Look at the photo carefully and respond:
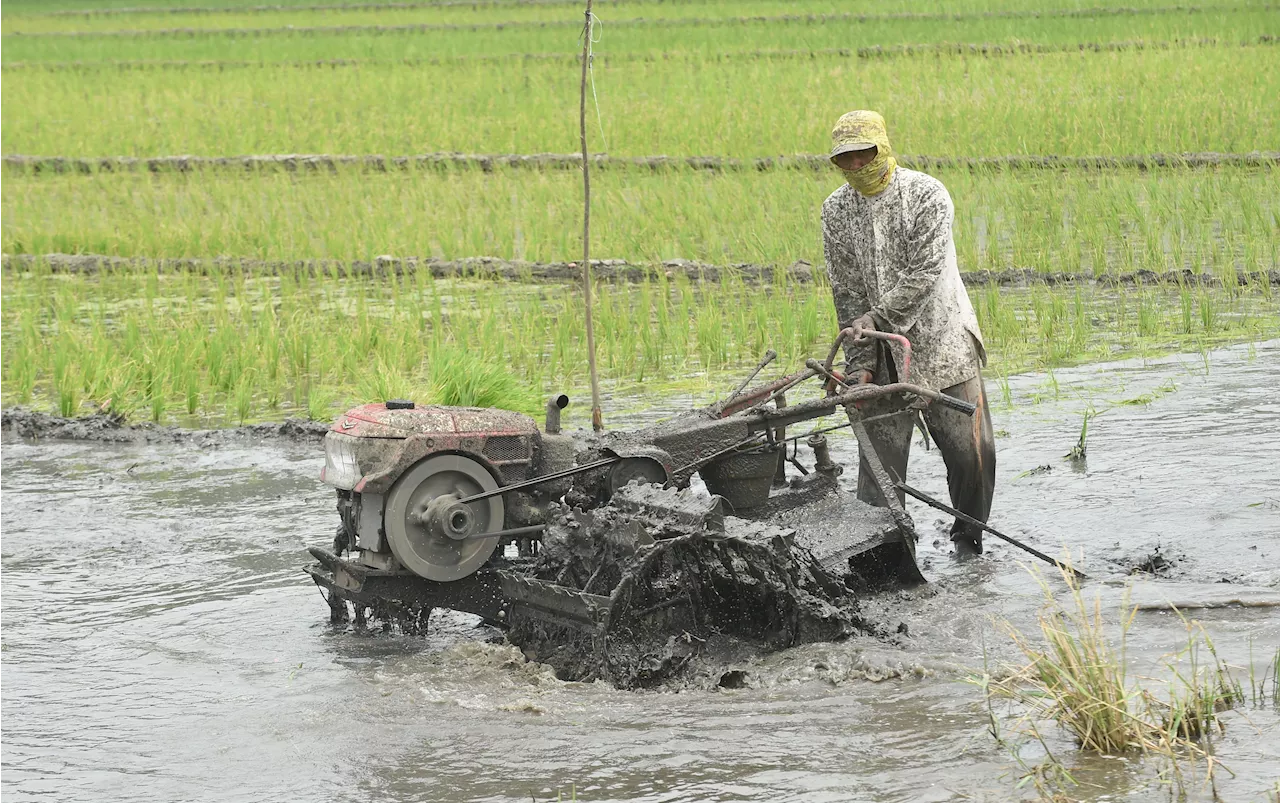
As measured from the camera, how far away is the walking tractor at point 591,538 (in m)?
4.20

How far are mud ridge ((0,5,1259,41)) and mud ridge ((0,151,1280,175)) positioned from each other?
28.2ft

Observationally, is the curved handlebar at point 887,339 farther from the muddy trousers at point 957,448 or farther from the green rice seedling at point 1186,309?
the green rice seedling at point 1186,309

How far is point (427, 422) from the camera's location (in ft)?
14.4

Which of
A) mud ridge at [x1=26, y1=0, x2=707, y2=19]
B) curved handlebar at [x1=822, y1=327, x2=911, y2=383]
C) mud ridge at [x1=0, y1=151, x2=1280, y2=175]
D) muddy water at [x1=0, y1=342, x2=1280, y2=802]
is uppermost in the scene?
mud ridge at [x1=26, y1=0, x2=707, y2=19]

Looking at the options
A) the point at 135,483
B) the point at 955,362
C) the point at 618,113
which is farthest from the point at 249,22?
the point at 955,362

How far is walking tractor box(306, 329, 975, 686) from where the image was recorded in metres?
4.20

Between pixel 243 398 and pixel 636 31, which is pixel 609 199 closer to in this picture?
pixel 243 398

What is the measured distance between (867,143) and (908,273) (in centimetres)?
44

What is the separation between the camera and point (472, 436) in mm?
4441

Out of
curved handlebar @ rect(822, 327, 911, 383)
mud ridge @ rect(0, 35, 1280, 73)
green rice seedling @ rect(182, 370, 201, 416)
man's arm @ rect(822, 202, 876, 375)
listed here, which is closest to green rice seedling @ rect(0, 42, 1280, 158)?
mud ridge @ rect(0, 35, 1280, 73)

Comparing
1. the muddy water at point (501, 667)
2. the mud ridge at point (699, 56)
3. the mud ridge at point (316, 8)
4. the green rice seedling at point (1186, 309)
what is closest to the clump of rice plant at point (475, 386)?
the muddy water at point (501, 667)

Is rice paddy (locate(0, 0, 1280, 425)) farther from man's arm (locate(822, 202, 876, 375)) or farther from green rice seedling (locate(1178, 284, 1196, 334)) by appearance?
man's arm (locate(822, 202, 876, 375))

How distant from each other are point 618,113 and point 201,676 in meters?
11.8

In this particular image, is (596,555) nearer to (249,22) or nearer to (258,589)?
(258,589)
